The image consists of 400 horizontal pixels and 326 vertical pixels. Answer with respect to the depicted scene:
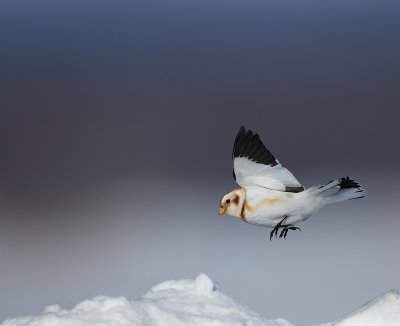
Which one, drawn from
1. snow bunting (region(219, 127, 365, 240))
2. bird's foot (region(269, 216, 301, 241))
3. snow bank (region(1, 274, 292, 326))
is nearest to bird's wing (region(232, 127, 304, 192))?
snow bunting (region(219, 127, 365, 240))

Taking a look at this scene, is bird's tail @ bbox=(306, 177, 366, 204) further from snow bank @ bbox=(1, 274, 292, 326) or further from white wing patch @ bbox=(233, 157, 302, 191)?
snow bank @ bbox=(1, 274, 292, 326)

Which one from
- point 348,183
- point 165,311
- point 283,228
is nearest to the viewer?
point 165,311

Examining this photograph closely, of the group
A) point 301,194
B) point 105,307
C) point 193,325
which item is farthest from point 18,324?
point 301,194

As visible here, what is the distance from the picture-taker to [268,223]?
1940 millimetres

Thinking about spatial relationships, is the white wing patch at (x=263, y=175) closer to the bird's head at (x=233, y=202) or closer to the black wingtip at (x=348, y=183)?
the bird's head at (x=233, y=202)

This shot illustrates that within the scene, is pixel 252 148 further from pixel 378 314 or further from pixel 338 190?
pixel 378 314

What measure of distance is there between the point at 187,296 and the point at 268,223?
42cm

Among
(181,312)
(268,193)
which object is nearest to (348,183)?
(268,193)

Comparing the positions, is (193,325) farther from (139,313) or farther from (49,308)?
(49,308)

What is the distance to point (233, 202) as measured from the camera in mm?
1948

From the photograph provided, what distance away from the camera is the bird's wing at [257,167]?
1932 millimetres

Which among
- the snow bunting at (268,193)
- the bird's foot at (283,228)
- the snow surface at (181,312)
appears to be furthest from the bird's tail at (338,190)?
the snow surface at (181,312)

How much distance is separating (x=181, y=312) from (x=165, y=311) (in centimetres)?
5

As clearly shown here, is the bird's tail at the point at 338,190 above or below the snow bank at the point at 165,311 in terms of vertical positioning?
above
